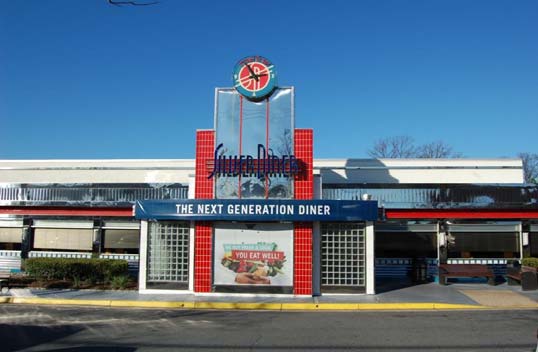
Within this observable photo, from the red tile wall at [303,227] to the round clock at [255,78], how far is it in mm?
1897

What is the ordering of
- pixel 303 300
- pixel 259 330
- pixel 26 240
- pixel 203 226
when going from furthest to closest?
1. pixel 26 240
2. pixel 203 226
3. pixel 303 300
4. pixel 259 330

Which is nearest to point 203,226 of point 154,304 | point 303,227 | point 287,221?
point 287,221

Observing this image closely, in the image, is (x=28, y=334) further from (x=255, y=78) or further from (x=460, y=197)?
(x=460, y=197)

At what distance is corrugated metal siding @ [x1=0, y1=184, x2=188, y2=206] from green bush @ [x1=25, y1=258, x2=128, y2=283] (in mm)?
4121

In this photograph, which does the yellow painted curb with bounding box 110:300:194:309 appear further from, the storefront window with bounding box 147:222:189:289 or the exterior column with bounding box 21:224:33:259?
the exterior column with bounding box 21:224:33:259

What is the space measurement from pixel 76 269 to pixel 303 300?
9.37 meters

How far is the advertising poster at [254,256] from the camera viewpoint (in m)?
17.2

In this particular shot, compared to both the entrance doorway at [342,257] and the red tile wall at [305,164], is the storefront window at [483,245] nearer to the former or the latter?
the entrance doorway at [342,257]

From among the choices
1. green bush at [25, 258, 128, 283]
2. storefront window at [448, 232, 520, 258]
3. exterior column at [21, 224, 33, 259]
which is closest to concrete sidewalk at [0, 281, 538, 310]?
green bush at [25, 258, 128, 283]

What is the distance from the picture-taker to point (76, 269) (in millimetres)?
19234

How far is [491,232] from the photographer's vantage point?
2134cm

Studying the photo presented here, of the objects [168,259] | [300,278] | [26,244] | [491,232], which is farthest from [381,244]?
[26,244]

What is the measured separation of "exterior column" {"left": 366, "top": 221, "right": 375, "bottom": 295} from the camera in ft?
56.1

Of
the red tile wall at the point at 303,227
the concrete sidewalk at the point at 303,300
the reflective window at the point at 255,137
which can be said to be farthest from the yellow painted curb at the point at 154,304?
the reflective window at the point at 255,137
